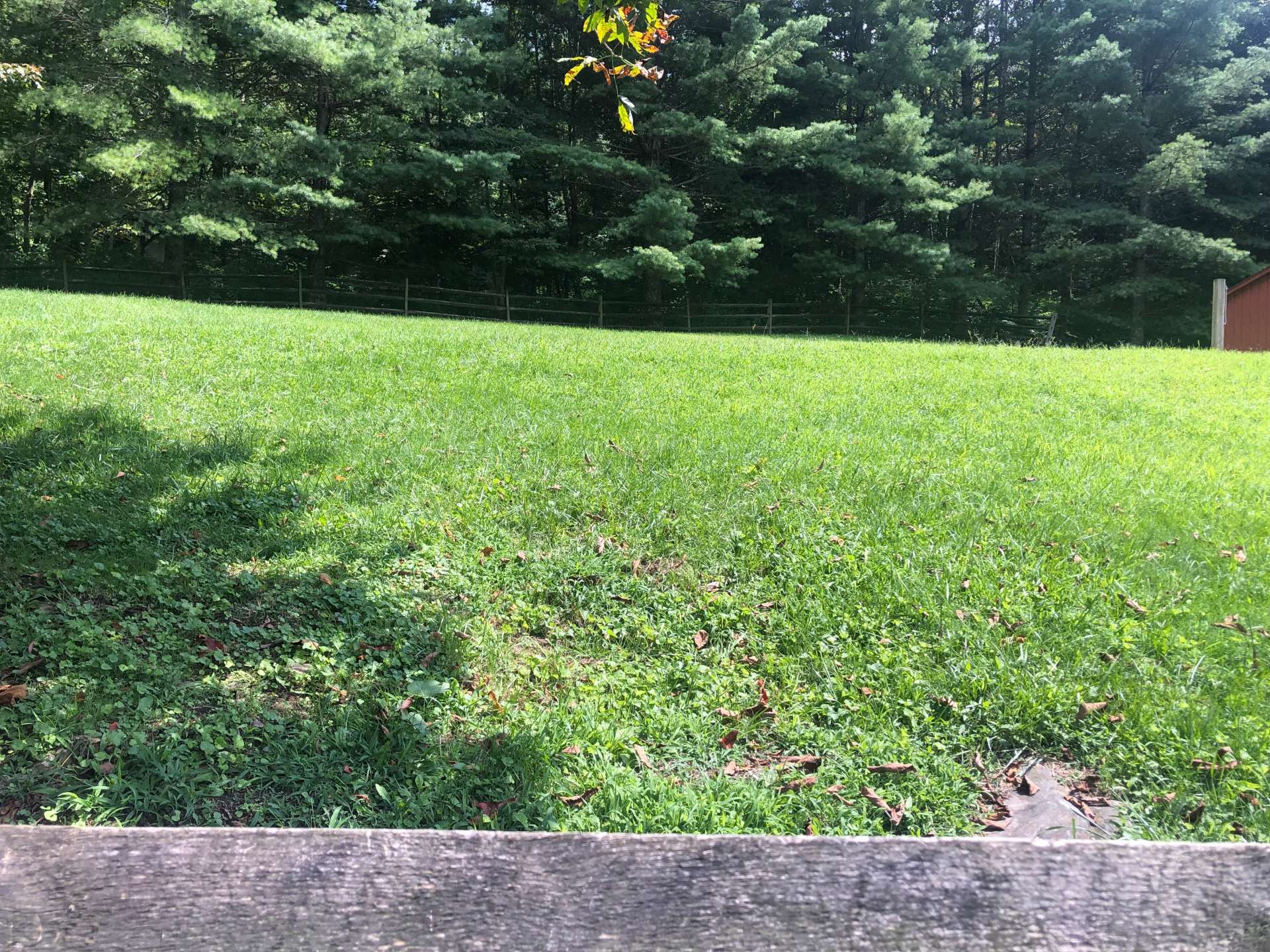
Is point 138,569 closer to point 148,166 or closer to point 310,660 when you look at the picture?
point 310,660

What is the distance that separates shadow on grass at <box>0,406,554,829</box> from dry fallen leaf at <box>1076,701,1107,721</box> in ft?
6.47

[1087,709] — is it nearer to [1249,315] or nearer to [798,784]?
[798,784]

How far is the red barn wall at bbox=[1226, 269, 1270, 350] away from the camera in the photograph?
1588cm

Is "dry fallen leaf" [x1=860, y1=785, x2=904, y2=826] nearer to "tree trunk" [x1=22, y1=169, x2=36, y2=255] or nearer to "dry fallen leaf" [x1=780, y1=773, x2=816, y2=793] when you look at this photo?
"dry fallen leaf" [x1=780, y1=773, x2=816, y2=793]

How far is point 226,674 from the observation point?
298 cm

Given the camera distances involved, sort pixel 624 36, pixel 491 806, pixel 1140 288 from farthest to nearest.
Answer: pixel 1140 288, pixel 624 36, pixel 491 806

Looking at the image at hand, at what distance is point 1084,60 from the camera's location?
25688mm

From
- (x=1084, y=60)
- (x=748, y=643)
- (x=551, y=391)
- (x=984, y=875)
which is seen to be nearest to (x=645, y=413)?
(x=551, y=391)

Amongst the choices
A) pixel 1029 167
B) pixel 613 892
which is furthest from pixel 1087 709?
pixel 1029 167

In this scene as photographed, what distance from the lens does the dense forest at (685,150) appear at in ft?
65.0

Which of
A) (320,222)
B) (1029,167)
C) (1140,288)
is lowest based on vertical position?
(1140,288)

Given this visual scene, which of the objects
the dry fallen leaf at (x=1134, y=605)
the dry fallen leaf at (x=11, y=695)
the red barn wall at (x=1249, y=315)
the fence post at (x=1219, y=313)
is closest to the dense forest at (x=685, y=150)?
the red barn wall at (x=1249, y=315)

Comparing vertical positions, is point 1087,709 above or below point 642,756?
above

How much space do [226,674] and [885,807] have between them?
94.7 inches
